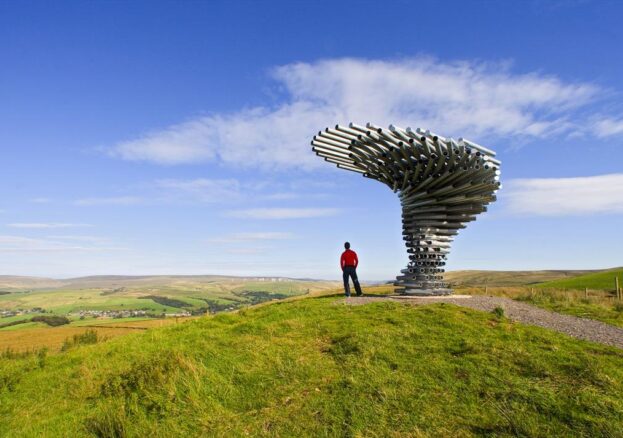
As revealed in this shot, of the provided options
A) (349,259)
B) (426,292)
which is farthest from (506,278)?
(349,259)

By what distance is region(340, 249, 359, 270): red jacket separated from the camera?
49.2ft

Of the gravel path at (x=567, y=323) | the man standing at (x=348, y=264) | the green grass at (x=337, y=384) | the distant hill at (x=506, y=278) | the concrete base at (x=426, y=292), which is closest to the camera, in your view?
the green grass at (x=337, y=384)

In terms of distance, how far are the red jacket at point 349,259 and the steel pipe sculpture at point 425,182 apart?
2.28m

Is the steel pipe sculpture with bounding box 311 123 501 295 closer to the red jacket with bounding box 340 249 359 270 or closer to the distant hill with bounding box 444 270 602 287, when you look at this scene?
A: the red jacket with bounding box 340 249 359 270

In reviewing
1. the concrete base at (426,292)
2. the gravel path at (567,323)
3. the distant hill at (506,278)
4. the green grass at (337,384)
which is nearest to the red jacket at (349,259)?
the gravel path at (567,323)

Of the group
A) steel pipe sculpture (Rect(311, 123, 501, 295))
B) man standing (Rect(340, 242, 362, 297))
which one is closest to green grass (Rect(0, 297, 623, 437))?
man standing (Rect(340, 242, 362, 297))

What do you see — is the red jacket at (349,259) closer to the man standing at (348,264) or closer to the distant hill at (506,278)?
the man standing at (348,264)

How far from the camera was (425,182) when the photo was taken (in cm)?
1504

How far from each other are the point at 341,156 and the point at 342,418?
12264 millimetres

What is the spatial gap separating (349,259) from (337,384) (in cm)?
867

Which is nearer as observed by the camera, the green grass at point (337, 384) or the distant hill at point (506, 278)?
the green grass at point (337, 384)

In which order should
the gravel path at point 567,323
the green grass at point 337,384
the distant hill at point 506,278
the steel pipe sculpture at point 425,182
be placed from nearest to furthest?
the green grass at point 337,384, the gravel path at point 567,323, the steel pipe sculpture at point 425,182, the distant hill at point 506,278

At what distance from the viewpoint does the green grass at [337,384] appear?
534cm

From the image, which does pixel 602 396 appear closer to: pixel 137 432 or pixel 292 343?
Result: pixel 292 343
